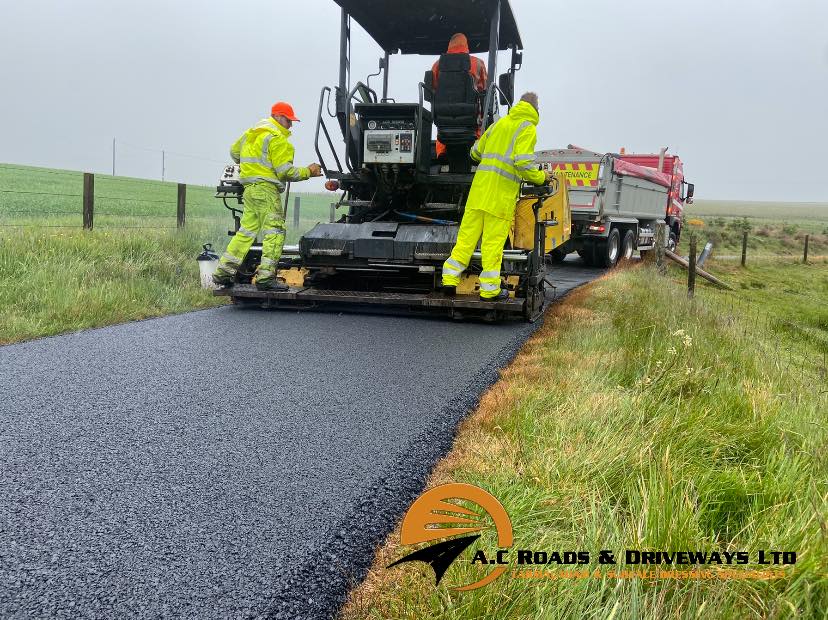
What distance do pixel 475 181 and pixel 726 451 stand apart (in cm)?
379

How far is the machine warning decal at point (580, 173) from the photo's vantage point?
472 inches

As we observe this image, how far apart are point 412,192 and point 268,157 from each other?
1.59 meters

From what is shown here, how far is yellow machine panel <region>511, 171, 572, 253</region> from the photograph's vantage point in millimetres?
6504

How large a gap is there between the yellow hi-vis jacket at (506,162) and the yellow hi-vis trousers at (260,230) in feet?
6.35

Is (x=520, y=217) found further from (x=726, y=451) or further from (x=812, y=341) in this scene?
(x=812, y=341)

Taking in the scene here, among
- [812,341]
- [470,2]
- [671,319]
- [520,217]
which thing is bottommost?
[812,341]

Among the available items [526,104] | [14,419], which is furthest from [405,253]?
[14,419]

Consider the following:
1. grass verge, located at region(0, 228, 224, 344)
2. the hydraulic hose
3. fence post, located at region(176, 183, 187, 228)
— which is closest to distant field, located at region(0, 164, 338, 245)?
fence post, located at region(176, 183, 187, 228)

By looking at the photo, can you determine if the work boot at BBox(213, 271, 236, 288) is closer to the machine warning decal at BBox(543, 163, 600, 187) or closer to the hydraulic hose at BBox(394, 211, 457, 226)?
the hydraulic hose at BBox(394, 211, 457, 226)

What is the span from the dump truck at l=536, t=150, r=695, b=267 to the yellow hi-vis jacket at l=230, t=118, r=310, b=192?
516cm

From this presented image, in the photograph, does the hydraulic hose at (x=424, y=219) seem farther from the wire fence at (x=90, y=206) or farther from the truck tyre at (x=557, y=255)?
the truck tyre at (x=557, y=255)

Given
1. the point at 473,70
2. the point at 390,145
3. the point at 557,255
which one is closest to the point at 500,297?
the point at 390,145

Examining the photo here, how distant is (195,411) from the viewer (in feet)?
10.3

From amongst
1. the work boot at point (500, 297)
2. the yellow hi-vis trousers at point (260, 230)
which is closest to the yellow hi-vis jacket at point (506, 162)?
the work boot at point (500, 297)
